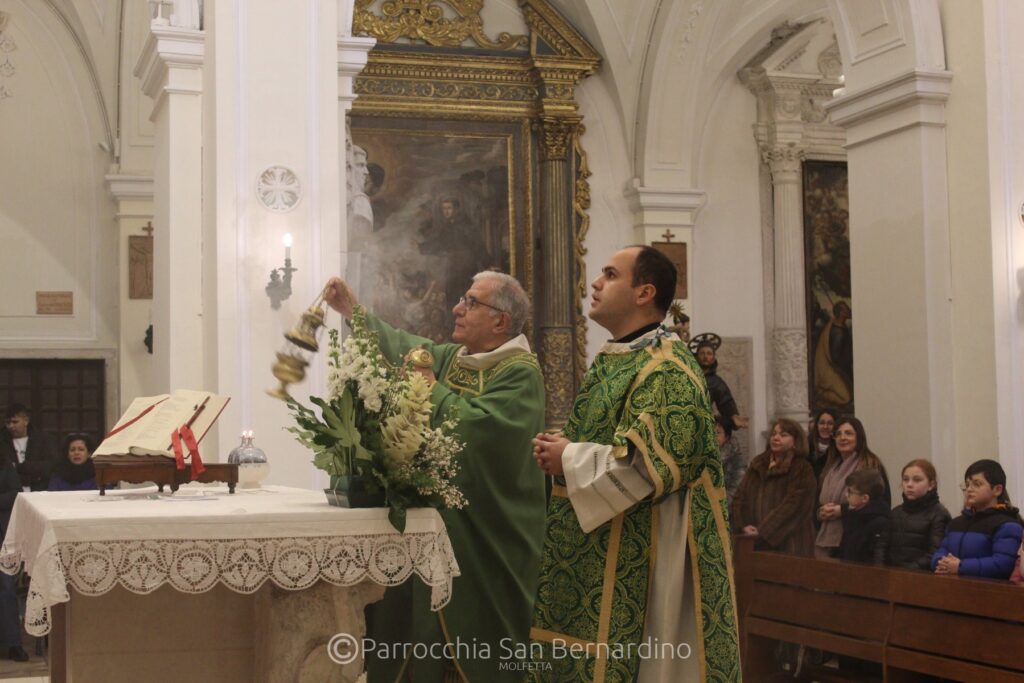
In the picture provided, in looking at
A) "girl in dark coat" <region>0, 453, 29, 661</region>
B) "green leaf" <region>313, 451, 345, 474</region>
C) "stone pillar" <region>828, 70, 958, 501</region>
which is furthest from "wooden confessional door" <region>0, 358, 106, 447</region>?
"green leaf" <region>313, 451, 345, 474</region>

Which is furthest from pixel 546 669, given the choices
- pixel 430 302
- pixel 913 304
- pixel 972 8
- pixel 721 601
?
pixel 430 302

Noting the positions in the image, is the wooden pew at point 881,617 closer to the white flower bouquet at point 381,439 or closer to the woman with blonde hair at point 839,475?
the woman with blonde hair at point 839,475

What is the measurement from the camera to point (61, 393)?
1330 cm

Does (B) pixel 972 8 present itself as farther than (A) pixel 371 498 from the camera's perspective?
Yes

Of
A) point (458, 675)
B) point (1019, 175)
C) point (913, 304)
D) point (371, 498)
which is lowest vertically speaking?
point (458, 675)

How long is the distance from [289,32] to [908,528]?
4.28 metres

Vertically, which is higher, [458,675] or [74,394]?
[74,394]

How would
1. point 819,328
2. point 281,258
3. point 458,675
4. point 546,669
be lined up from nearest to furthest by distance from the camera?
point 546,669 < point 458,675 < point 281,258 < point 819,328

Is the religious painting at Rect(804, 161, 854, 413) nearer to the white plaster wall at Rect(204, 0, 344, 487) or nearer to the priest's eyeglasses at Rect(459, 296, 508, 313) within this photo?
the white plaster wall at Rect(204, 0, 344, 487)

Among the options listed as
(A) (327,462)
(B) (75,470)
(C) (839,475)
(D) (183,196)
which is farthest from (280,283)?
(B) (75,470)

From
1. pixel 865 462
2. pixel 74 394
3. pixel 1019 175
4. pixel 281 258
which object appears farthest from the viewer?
pixel 74 394

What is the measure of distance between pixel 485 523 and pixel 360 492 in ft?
4.03

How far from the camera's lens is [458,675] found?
5078mm

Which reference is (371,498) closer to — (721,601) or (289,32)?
(721,601)
